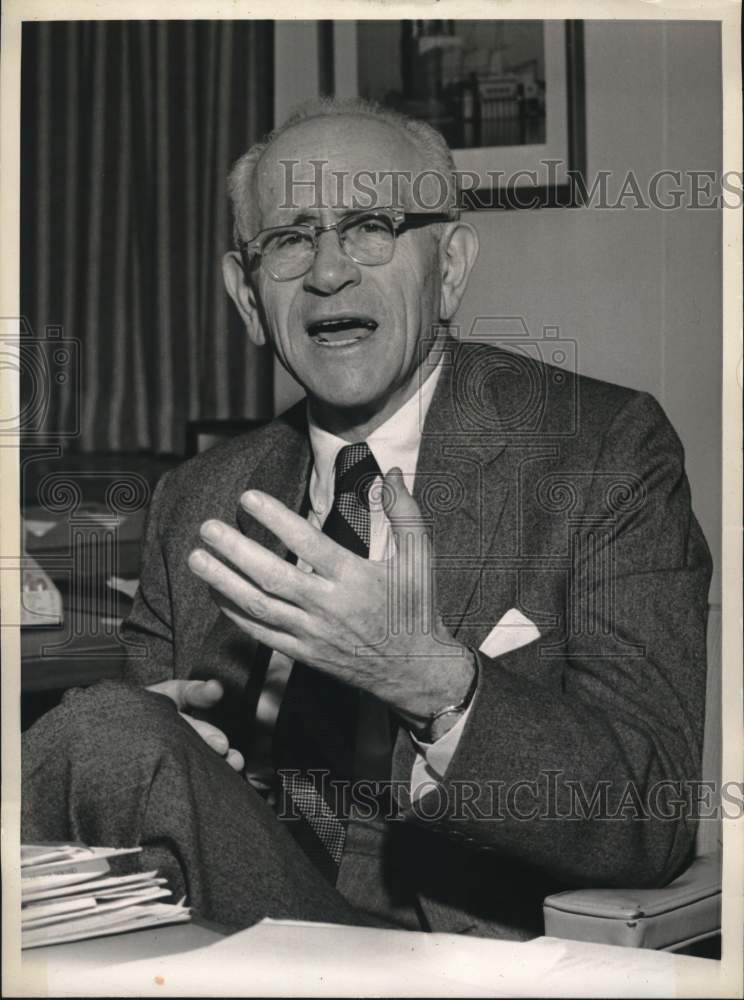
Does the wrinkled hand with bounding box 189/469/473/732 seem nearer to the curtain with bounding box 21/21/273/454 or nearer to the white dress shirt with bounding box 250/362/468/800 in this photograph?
the white dress shirt with bounding box 250/362/468/800

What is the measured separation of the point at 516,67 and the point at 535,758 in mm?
1371

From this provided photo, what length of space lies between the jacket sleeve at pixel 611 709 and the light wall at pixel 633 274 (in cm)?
37

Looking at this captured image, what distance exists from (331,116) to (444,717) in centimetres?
81

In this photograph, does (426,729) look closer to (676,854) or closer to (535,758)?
(535,758)

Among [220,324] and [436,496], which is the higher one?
[220,324]

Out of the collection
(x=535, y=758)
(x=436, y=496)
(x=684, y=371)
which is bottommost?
(x=535, y=758)

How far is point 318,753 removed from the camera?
1470 mm

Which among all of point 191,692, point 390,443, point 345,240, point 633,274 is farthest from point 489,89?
point 191,692

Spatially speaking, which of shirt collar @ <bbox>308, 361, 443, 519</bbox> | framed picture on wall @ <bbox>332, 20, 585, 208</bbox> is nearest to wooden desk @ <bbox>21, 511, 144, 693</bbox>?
shirt collar @ <bbox>308, 361, 443, 519</bbox>

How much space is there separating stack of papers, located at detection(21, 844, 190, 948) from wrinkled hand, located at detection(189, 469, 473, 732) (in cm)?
24

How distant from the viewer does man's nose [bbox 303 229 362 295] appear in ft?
4.99

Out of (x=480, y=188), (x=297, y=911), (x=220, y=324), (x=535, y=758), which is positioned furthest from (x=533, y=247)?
(x=220, y=324)

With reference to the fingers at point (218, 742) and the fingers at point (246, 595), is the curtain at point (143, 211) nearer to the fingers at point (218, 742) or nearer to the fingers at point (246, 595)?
the fingers at point (218, 742)

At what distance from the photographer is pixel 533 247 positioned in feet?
6.39
